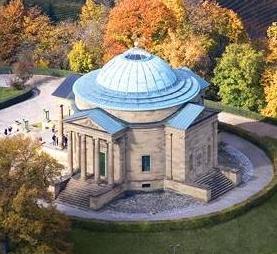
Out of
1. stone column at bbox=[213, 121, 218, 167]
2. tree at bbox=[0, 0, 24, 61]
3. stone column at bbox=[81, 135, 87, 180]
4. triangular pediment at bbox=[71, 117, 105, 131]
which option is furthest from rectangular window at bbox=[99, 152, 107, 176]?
tree at bbox=[0, 0, 24, 61]

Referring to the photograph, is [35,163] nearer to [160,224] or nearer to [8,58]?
[160,224]

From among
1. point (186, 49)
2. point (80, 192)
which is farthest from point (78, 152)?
point (186, 49)

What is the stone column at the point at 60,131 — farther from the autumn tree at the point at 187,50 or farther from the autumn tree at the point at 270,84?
the autumn tree at the point at 270,84

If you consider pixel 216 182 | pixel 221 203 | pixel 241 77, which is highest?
pixel 241 77

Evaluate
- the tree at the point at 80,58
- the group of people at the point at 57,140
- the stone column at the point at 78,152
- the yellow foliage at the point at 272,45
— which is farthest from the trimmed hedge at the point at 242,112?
the stone column at the point at 78,152

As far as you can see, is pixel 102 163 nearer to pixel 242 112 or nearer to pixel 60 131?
pixel 60 131

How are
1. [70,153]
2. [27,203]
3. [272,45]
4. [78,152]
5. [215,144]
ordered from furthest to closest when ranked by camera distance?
[272,45], [215,144], [70,153], [78,152], [27,203]
